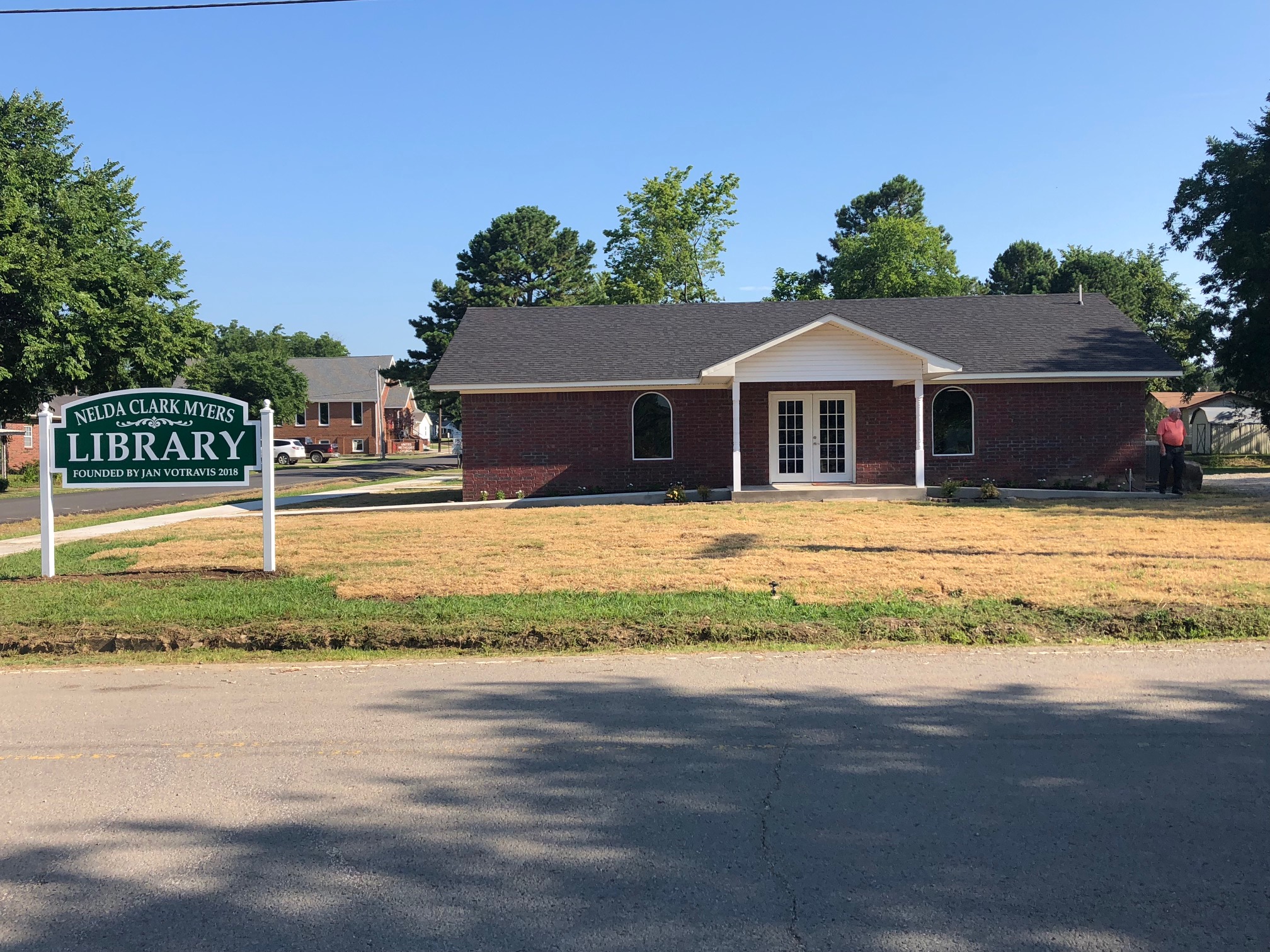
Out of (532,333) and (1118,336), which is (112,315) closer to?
(532,333)

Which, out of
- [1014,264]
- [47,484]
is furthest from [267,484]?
[1014,264]

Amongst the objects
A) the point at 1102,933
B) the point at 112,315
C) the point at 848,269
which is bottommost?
the point at 1102,933

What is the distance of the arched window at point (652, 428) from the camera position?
23.1 m

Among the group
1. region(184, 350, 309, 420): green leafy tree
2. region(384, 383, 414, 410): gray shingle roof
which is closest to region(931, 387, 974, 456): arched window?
region(184, 350, 309, 420): green leafy tree

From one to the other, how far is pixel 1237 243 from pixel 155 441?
30294mm

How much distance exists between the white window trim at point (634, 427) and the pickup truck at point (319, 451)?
41894 mm

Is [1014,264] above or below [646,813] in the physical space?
above

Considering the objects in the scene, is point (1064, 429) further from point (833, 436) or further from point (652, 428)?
point (652, 428)

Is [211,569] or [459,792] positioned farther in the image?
[211,569]

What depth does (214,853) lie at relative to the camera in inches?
159

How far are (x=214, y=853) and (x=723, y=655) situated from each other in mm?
4405

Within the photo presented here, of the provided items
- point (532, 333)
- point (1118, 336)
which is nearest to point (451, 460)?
point (532, 333)

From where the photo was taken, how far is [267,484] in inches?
446

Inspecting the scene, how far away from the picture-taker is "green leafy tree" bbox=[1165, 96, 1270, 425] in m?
30.0
